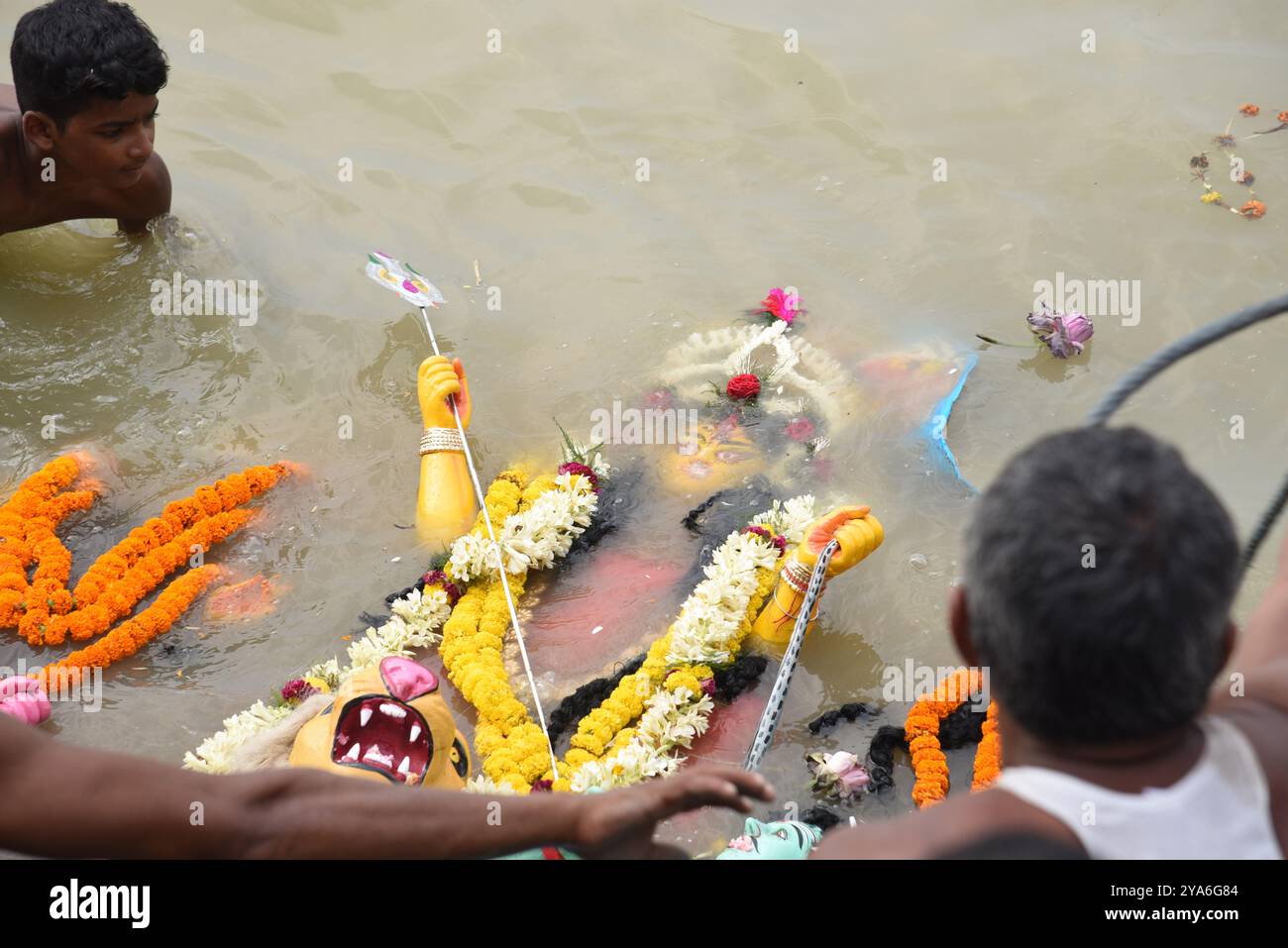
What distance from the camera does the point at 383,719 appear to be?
10.3 feet

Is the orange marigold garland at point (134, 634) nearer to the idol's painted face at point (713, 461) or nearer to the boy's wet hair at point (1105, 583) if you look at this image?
the idol's painted face at point (713, 461)

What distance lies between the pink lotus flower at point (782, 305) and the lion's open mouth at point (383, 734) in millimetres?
2919

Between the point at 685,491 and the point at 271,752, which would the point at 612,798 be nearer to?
the point at 271,752

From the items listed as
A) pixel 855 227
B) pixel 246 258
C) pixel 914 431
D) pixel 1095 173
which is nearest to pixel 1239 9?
pixel 1095 173

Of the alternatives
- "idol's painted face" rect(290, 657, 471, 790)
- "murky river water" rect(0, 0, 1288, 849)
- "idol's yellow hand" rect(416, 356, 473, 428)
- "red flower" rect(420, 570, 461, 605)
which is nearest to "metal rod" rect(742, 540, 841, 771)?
"murky river water" rect(0, 0, 1288, 849)

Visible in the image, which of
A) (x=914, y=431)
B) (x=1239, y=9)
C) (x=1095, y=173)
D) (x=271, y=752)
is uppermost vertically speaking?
(x=1239, y=9)

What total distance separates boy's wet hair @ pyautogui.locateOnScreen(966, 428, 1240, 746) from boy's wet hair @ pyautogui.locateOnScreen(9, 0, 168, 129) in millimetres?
4561

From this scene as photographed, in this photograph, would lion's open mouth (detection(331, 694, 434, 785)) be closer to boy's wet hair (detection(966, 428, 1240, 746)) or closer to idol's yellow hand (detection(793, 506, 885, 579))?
idol's yellow hand (detection(793, 506, 885, 579))

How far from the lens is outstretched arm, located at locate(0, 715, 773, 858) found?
6.31 feet

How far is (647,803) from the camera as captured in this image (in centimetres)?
196

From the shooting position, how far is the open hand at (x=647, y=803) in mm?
1926

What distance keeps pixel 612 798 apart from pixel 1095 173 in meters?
5.24
